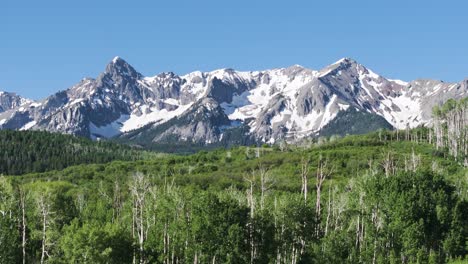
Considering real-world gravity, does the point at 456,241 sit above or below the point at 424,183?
below

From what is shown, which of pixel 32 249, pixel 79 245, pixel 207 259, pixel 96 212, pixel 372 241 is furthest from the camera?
pixel 96 212

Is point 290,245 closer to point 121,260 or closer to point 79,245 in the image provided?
point 121,260

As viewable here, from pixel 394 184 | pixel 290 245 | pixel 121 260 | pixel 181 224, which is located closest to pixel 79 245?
pixel 121 260

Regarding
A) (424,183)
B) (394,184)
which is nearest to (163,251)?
(394,184)

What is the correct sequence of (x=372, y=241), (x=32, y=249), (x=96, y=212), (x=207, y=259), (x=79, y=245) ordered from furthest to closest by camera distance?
(x=96, y=212)
(x=32, y=249)
(x=372, y=241)
(x=207, y=259)
(x=79, y=245)

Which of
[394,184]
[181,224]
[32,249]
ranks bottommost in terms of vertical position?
[32,249]

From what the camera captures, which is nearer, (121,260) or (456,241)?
(121,260)

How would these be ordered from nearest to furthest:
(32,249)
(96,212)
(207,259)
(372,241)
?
(207,259) → (372,241) → (32,249) → (96,212)

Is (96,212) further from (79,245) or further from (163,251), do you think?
(79,245)

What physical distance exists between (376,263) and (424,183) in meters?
23.6

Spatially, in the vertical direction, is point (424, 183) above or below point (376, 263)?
above

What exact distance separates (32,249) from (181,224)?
31959 mm

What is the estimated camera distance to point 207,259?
285ft

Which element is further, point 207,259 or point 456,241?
point 456,241
